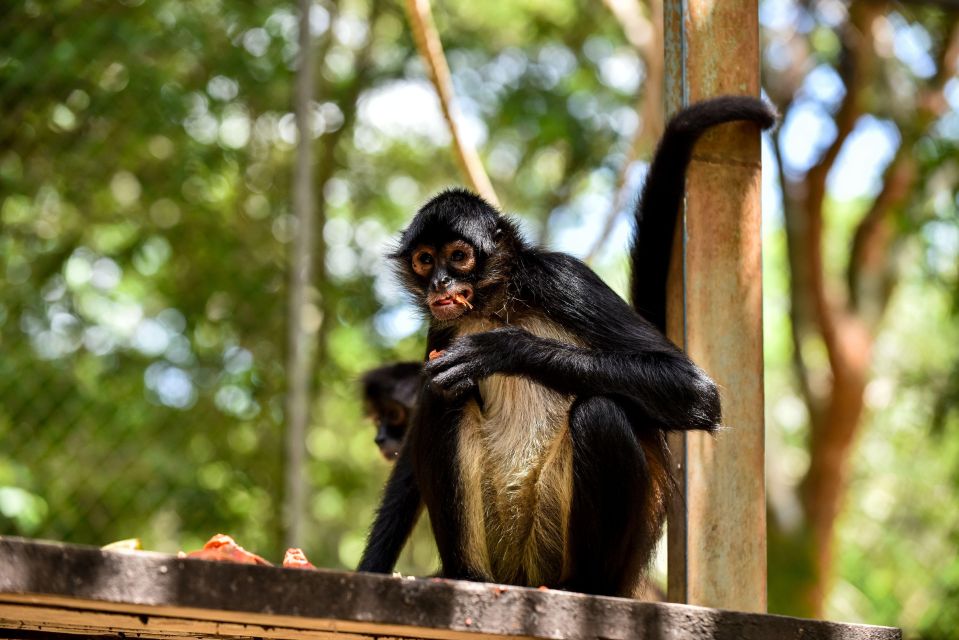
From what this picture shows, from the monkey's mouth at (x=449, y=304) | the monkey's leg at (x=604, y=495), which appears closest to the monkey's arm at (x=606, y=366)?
the monkey's leg at (x=604, y=495)

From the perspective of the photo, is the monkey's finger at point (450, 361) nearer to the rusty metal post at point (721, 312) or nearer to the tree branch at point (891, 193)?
the rusty metal post at point (721, 312)

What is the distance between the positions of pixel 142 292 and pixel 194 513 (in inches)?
118

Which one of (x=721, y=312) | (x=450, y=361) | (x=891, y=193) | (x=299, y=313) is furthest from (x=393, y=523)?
(x=891, y=193)

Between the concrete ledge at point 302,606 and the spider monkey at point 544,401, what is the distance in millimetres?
1056

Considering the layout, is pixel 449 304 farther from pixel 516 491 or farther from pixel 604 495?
pixel 604 495

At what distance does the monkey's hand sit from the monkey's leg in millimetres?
349

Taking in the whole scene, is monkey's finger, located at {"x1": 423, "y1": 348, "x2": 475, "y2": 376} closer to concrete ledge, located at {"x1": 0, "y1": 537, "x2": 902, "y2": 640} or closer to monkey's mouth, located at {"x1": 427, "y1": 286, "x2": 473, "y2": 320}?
monkey's mouth, located at {"x1": 427, "y1": 286, "x2": 473, "y2": 320}

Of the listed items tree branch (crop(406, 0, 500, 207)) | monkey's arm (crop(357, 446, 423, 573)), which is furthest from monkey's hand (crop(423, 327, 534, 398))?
tree branch (crop(406, 0, 500, 207))

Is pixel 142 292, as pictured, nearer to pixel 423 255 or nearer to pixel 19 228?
pixel 19 228

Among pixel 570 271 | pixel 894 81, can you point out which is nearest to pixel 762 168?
pixel 570 271

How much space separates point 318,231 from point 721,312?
7.94m

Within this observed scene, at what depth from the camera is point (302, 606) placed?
275 cm

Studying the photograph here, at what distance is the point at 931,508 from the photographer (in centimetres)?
1482

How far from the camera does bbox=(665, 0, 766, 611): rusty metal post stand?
429cm
